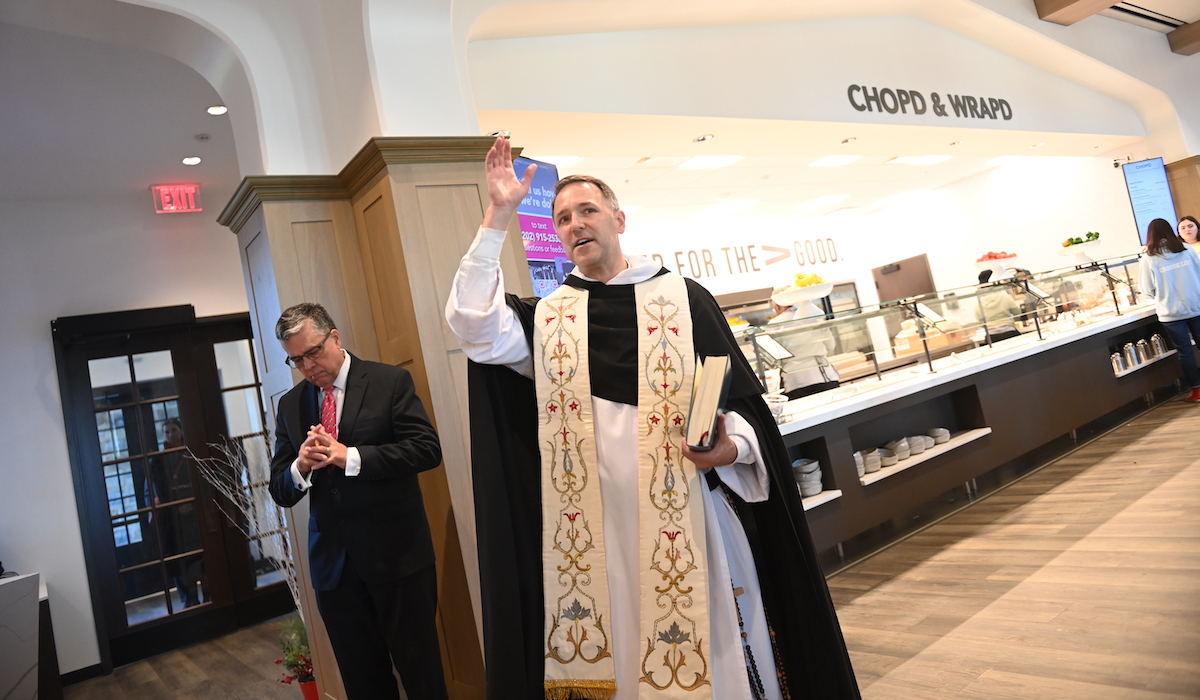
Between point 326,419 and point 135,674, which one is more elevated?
point 326,419

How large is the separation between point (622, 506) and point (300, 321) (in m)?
1.34

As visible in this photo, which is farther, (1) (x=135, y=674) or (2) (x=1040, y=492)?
(1) (x=135, y=674)

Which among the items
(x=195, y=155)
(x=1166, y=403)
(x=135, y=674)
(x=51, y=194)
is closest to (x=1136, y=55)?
(x=1166, y=403)

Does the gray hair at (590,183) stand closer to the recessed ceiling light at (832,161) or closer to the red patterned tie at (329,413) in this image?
the red patterned tie at (329,413)

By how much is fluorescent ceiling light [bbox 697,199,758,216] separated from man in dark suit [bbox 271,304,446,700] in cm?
779

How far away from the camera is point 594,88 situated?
4.86 meters

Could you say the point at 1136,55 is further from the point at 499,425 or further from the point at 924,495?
the point at 499,425

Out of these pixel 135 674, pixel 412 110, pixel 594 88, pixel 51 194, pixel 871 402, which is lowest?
pixel 135 674

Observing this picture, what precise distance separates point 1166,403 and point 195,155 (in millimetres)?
7910

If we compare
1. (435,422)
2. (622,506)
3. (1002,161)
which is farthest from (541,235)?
(1002,161)

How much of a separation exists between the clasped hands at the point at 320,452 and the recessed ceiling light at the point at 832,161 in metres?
7.26

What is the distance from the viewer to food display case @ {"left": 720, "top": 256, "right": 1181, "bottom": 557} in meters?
3.81

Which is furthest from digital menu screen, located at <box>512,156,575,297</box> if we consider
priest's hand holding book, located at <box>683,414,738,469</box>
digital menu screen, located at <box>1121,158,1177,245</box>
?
digital menu screen, located at <box>1121,158,1177,245</box>

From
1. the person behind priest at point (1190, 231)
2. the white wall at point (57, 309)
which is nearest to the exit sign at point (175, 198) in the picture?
the white wall at point (57, 309)
